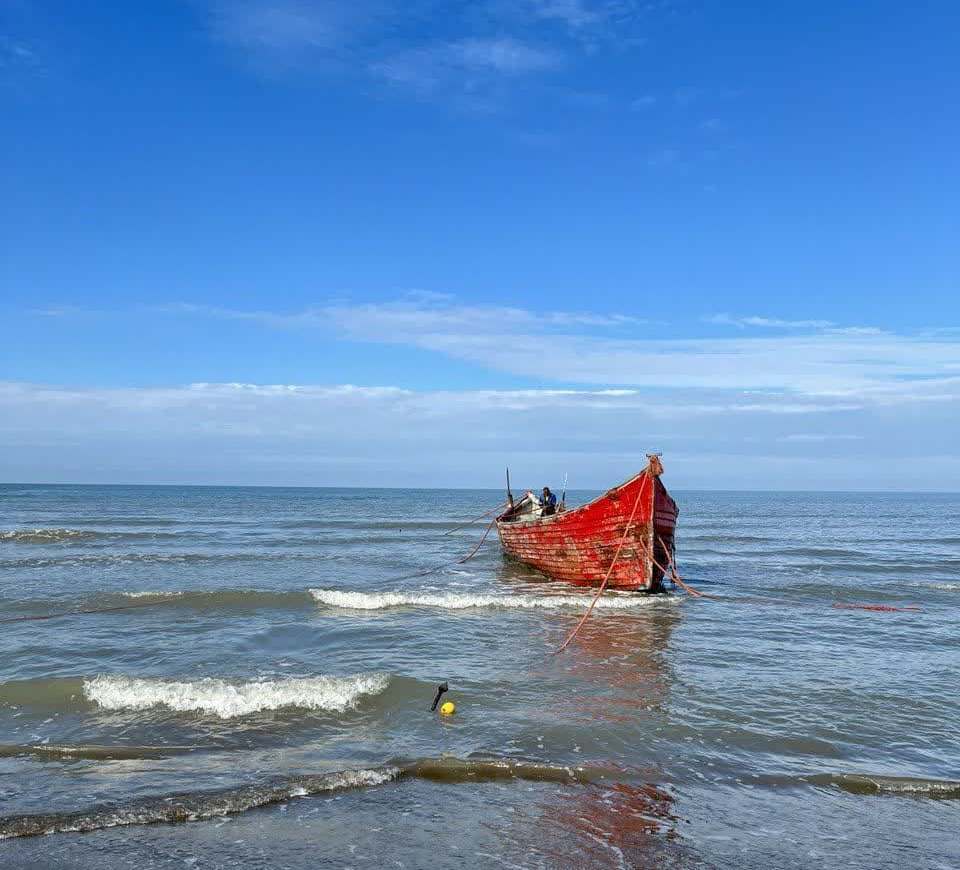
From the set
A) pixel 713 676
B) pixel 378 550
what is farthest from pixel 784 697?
pixel 378 550

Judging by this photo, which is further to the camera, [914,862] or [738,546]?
[738,546]

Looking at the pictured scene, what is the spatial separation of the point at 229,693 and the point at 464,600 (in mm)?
8725

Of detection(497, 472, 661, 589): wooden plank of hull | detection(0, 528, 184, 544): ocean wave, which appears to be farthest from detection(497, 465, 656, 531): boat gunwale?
detection(0, 528, 184, 544): ocean wave

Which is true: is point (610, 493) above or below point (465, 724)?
above

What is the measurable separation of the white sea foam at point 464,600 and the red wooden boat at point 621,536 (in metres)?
0.72

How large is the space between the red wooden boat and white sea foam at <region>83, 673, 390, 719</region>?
31.1ft

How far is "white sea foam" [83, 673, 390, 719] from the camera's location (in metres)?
9.53

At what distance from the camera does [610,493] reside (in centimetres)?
1858

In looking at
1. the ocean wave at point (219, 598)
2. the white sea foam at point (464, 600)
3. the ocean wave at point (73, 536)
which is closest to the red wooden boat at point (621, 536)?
the white sea foam at point (464, 600)

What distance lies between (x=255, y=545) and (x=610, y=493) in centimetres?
2021

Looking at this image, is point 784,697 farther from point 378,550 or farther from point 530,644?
point 378,550

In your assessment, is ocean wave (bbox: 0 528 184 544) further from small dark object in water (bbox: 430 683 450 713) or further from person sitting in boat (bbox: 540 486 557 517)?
small dark object in water (bbox: 430 683 450 713)

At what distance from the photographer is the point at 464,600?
1800 centimetres

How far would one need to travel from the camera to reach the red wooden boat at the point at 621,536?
18094mm
